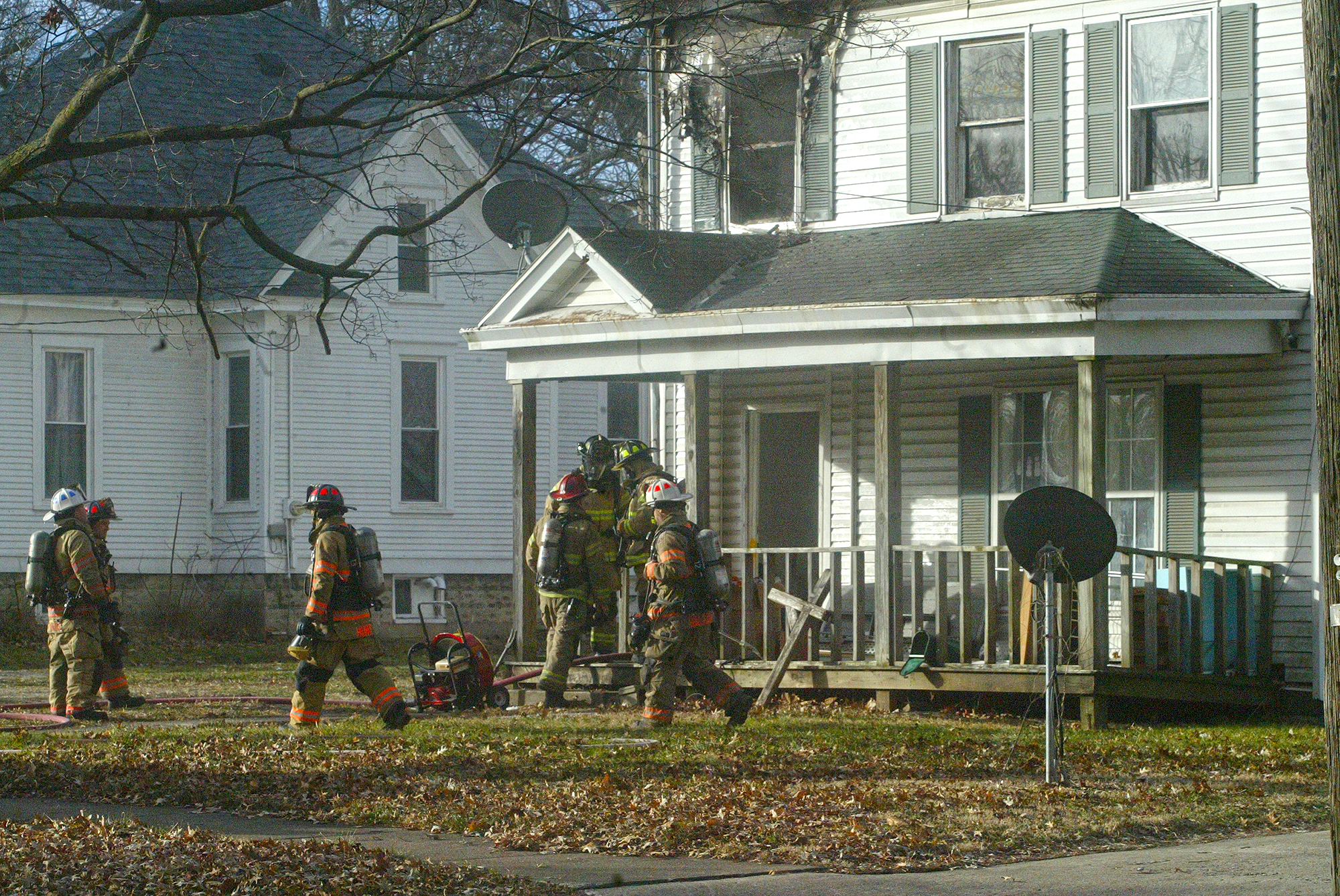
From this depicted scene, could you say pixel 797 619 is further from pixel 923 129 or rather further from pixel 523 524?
pixel 923 129

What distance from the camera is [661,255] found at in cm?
1658

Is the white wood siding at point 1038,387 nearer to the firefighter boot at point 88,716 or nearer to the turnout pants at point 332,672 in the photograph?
the turnout pants at point 332,672

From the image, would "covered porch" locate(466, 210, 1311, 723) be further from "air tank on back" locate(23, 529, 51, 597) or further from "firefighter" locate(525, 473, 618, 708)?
"air tank on back" locate(23, 529, 51, 597)

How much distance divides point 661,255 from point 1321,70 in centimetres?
1078

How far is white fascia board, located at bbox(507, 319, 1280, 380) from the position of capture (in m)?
13.9

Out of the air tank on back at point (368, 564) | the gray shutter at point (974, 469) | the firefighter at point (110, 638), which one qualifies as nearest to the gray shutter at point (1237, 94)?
the gray shutter at point (974, 469)

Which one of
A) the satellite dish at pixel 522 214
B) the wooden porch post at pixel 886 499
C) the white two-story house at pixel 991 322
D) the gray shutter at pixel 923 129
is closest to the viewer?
the white two-story house at pixel 991 322

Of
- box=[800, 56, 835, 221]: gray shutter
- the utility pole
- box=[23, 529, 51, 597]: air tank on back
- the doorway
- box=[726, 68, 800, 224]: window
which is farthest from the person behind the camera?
the doorway

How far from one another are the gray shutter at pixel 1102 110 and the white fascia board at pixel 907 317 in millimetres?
2371

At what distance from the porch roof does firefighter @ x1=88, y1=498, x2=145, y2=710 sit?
3.67 meters

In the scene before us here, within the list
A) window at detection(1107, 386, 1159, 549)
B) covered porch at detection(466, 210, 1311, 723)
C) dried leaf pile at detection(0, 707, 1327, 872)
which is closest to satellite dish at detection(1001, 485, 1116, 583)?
dried leaf pile at detection(0, 707, 1327, 872)

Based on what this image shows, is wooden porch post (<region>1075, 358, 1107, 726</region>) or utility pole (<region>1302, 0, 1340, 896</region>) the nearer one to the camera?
utility pole (<region>1302, 0, 1340, 896</region>)

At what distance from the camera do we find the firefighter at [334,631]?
12.4 m

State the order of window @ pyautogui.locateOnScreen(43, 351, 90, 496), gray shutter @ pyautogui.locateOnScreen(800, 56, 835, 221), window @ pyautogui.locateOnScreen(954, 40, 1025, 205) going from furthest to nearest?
1. window @ pyautogui.locateOnScreen(43, 351, 90, 496)
2. gray shutter @ pyautogui.locateOnScreen(800, 56, 835, 221)
3. window @ pyautogui.locateOnScreen(954, 40, 1025, 205)
